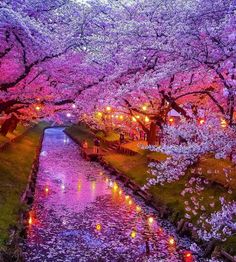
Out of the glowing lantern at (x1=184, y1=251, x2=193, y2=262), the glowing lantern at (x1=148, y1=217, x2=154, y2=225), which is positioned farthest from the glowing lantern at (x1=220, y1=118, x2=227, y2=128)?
the glowing lantern at (x1=148, y1=217, x2=154, y2=225)

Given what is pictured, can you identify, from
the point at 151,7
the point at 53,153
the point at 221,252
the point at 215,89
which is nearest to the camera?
the point at 221,252

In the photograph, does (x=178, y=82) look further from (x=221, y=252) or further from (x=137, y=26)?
(x=221, y=252)

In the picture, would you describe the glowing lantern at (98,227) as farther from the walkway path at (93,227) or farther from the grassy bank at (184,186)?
the grassy bank at (184,186)

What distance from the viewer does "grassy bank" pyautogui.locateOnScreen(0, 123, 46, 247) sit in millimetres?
19625

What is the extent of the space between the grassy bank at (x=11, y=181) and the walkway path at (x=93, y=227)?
4.41 ft

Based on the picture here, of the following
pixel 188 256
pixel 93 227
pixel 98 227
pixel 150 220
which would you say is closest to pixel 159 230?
pixel 150 220

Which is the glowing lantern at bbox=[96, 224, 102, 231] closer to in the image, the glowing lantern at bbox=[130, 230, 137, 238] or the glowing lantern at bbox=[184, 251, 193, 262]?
the glowing lantern at bbox=[130, 230, 137, 238]

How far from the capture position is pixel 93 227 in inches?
886

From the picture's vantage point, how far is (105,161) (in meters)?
46.1

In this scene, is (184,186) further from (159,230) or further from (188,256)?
(188,256)

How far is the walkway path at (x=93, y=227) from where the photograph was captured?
60.7ft

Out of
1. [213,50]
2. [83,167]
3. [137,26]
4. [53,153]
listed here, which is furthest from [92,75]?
[53,153]

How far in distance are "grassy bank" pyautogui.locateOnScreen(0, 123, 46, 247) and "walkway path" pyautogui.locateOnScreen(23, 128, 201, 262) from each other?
1344 mm

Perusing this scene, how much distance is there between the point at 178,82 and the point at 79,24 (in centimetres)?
897
